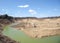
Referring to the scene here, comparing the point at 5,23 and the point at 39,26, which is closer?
the point at 5,23

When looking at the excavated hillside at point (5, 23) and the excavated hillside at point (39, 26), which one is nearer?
the excavated hillside at point (5, 23)

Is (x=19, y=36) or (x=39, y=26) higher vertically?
(x=39, y=26)

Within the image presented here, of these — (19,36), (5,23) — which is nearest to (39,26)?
(19,36)

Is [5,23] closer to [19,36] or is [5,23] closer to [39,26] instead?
[19,36]

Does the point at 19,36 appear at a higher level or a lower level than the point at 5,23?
lower

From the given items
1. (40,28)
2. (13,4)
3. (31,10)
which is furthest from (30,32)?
(13,4)

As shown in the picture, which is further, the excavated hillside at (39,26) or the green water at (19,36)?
the excavated hillside at (39,26)

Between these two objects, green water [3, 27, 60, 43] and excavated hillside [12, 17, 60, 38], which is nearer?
green water [3, 27, 60, 43]

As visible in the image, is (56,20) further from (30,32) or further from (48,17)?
(30,32)
